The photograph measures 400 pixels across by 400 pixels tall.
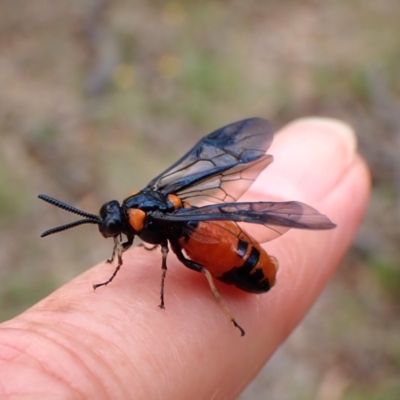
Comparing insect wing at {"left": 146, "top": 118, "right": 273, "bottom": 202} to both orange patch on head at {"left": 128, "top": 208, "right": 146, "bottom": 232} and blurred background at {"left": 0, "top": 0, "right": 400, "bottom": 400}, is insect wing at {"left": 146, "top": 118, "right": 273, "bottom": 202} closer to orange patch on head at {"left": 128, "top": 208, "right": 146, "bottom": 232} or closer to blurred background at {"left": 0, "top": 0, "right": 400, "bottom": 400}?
orange patch on head at {"left": 128, "top": 208, "right": 146, "bottom": 232}

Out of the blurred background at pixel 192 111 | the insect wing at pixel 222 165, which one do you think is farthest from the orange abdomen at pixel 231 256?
the blurred background at pixel 192 111

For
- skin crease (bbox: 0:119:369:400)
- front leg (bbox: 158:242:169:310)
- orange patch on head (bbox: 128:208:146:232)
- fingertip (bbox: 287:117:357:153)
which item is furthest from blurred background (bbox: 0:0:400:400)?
orange patch on head (bbox: 128:208:146:232)

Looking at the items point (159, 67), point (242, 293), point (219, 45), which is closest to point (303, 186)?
point (242, 293)

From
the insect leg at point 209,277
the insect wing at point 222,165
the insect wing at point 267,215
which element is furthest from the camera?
the insect wing at point 222,165

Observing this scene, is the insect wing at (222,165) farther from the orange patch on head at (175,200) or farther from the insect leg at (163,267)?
the insect leg at (163,267)

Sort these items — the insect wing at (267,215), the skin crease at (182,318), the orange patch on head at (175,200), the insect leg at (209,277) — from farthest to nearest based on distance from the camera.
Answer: the orange patch on head at (175,200) → the insect leg at (209,277) → the insect wing at (267,215) → the skin crease at (182,318)

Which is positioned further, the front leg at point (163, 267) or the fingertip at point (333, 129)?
the fingertip at point (333, 129)

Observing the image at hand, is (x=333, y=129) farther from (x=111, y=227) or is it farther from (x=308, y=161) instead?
(x=111, y=227)

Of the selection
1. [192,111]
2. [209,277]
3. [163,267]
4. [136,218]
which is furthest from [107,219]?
[192,111]
